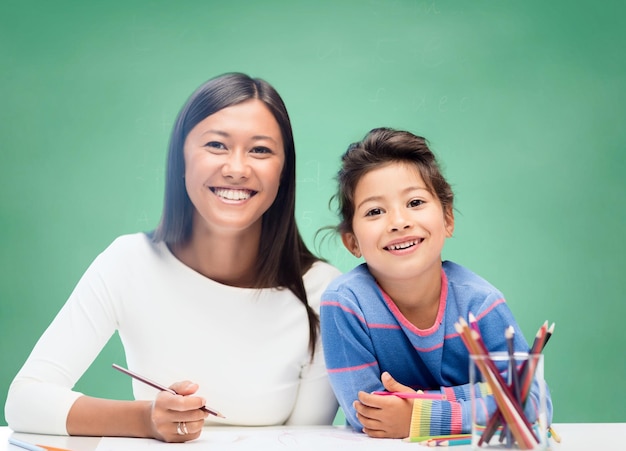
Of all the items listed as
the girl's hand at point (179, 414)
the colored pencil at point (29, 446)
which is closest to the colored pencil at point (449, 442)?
the girl's hand at point (179, 414)

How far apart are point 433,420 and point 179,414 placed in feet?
1.29

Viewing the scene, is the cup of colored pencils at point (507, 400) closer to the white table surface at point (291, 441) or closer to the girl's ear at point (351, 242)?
the white table surface at point (291, 441)

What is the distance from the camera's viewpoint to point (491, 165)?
307 cm

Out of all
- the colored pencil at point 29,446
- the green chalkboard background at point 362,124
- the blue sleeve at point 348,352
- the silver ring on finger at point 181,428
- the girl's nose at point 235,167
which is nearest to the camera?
the colored pencil at point 29,446

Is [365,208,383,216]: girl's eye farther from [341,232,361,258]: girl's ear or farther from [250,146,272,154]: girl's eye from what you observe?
[250,146,272,154]: girl's eye

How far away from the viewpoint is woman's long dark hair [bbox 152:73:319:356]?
164cm

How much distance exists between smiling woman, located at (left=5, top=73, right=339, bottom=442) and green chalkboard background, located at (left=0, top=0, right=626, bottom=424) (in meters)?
1.30

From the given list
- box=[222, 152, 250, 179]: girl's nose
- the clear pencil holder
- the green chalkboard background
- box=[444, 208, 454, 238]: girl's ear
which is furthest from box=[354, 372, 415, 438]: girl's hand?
the green chalkboard background

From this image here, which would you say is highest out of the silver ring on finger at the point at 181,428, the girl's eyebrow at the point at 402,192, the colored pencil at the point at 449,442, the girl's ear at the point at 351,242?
the girl's eyebrow at the point at 402,192

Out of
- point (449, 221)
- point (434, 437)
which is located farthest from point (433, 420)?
point (449, 221)

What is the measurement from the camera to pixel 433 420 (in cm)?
133

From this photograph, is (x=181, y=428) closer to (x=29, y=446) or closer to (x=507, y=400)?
(x=29, y=446)

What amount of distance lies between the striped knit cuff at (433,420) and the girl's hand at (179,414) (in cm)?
33

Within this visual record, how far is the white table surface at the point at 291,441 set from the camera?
4.08ft
